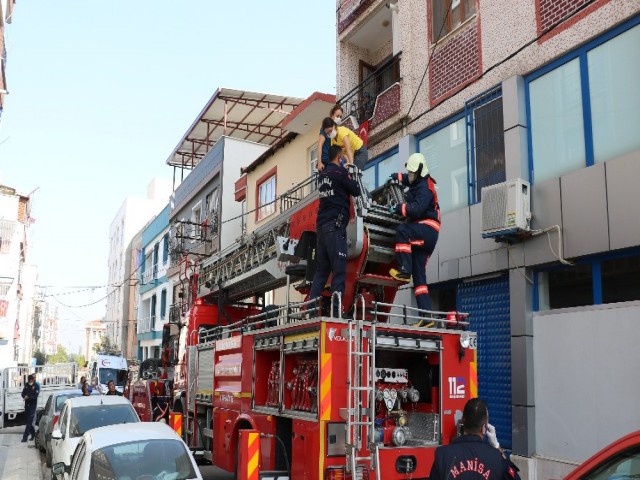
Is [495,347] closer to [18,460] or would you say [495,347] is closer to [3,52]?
[18,460]

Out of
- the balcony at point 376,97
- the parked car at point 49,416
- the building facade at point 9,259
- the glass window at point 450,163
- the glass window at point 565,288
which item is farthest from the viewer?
the building facade at point 9,259

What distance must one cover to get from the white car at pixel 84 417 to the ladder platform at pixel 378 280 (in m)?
4.54

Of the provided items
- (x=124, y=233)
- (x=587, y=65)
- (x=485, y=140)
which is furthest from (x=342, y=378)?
(x=124, y=233)

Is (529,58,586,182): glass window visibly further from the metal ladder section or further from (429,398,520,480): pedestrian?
(429,398,520,480): pedestrian

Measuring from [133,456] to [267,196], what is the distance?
16.5 m

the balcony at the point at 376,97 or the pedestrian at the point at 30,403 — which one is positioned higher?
the balcony at the point at 376,97

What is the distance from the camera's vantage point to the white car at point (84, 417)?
10203 mm

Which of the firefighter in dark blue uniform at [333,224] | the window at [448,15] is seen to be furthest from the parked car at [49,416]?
the window at [448,15]

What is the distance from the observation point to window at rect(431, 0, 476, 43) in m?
12.7

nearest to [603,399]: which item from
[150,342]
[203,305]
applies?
[203,305]

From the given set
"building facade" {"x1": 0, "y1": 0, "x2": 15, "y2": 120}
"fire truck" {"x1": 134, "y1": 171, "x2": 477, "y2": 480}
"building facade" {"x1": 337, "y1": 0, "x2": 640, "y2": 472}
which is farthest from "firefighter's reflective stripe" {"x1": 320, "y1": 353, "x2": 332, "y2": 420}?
"building facade" {"x1": 0, "y1": 0, "x2": 15, "y2": 120}

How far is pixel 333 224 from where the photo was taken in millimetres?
7949

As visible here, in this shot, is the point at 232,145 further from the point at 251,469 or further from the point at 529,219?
the point at 251,469

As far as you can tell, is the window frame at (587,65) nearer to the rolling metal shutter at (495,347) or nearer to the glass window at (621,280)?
the glass window at (621,280)
